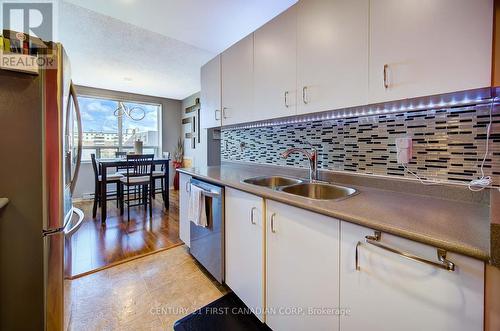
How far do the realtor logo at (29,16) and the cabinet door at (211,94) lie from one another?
4.45 feet

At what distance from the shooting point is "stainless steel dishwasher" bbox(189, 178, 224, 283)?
1586mm

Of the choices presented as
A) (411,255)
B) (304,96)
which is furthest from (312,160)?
(411,255)

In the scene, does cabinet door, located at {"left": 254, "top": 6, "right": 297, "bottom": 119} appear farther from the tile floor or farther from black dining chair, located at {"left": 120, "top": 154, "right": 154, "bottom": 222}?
black dining chair, located at {"left": 120, "top": 154, "right": 154, "bottom": 222}

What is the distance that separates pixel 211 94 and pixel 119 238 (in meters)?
2.01

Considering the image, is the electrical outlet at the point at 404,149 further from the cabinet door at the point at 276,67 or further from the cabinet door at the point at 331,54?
the cabinet door at the point at 276,67

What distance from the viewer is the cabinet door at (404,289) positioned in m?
0.59

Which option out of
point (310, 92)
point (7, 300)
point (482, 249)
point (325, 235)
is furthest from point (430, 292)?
point (7, 300)

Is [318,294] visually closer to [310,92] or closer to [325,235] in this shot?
[325,235]

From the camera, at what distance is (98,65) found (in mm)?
3166

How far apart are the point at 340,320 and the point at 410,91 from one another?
1.02 meters

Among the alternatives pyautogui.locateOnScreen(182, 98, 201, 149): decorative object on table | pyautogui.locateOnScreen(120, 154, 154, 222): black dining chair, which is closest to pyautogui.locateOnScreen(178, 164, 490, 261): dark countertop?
pyautogui.locateOnScreen(120, 154, 154, 222): black dining chair

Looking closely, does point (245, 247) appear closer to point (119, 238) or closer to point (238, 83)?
point (238, 83)

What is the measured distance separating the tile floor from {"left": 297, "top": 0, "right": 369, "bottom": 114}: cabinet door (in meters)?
1.56

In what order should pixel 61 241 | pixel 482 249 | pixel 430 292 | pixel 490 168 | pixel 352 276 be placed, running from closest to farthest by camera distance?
pixel 482 249, pixel 430 292, pixel 352 276, pixel 490 168, pixel 61 241
